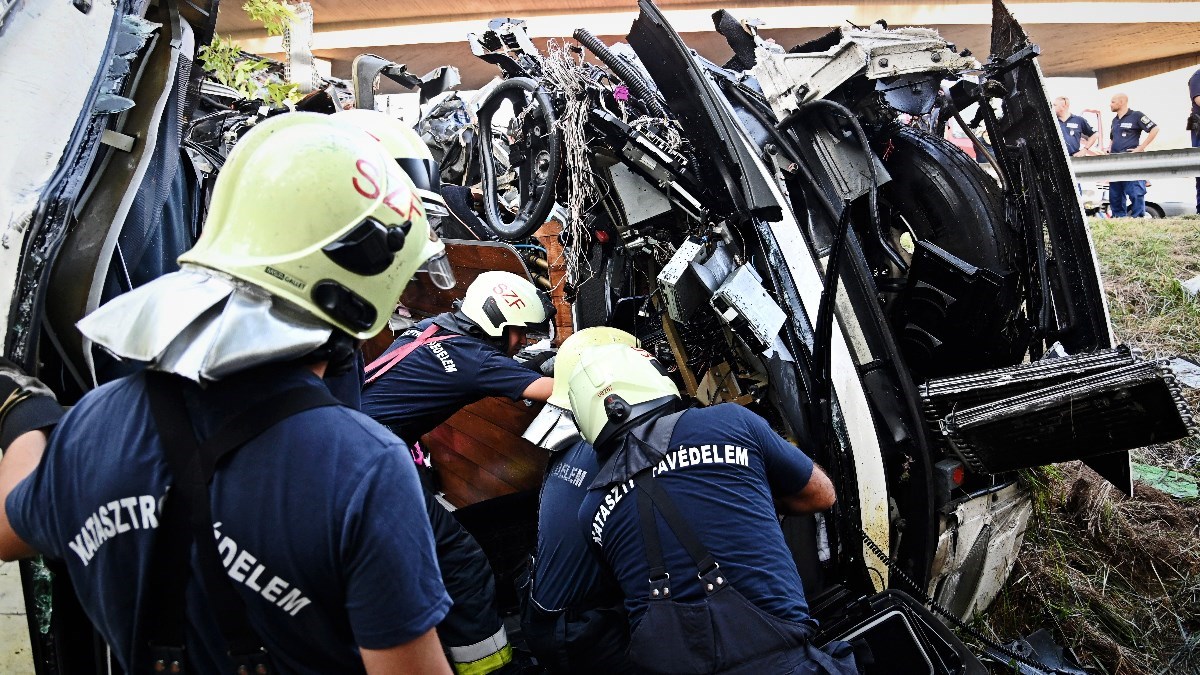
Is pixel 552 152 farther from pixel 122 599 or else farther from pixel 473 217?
pixel 122 599

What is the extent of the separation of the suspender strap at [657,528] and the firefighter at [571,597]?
1.19 ft

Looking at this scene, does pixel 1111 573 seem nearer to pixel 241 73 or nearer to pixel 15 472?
pixel 15 472

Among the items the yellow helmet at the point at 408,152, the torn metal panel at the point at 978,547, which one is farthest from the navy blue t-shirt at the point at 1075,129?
the yellow helmet at the point at 408,152

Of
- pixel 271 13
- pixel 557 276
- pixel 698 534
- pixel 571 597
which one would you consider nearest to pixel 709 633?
pixel 698 534

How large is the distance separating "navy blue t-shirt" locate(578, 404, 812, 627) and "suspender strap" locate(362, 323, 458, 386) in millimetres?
1495

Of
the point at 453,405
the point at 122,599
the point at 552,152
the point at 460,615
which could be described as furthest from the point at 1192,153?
the point at 122,599

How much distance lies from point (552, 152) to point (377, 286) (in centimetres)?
263

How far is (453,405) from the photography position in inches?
134

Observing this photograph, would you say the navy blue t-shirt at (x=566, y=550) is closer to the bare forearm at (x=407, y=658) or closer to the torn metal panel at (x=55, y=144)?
the bare forearm at (x=407, y=658)

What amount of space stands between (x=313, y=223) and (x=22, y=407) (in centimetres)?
78

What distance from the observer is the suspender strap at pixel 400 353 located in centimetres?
335

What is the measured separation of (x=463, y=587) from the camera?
2.76 metres

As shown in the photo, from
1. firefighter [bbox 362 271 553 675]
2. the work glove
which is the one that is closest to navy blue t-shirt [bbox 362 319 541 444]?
firefighter [bbox 362 271 553 675]

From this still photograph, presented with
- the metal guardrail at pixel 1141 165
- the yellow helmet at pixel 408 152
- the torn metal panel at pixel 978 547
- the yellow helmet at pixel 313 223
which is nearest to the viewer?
the yellow helmet at pixel 313 223
